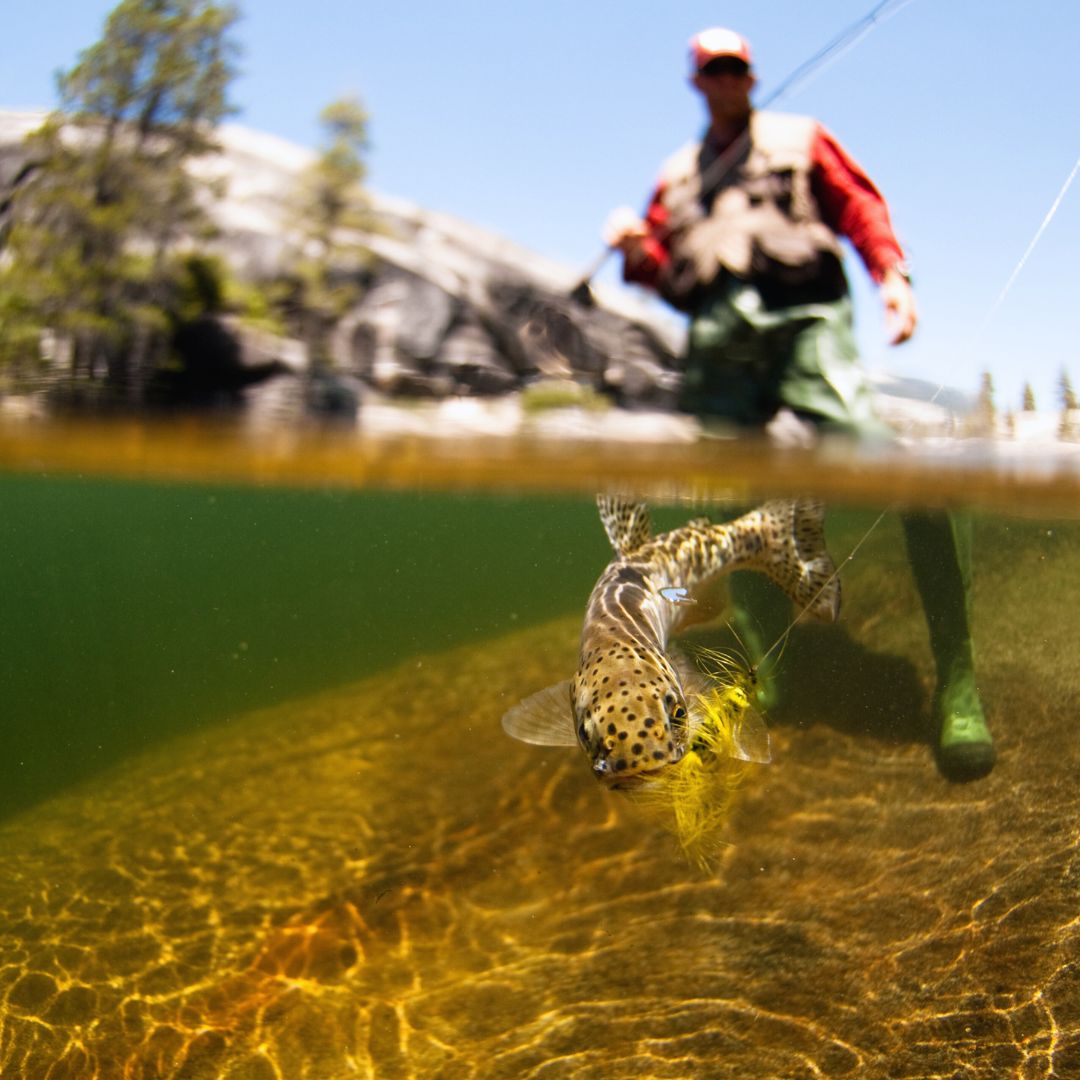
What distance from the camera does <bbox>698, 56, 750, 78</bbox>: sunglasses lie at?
3664 mm

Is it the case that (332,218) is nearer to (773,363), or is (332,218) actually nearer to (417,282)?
(417,282)

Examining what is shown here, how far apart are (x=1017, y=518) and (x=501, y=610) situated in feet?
38.5

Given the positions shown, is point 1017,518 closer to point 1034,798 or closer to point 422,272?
point 1034,798

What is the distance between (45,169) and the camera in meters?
3.71

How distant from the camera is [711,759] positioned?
474 centimetres

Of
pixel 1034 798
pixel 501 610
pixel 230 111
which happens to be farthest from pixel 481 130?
pixel 501 610

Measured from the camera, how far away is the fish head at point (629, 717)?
4.21 meters

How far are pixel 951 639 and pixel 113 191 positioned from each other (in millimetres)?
7382

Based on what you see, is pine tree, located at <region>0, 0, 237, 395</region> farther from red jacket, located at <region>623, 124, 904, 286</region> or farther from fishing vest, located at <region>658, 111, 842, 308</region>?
fishing vest, located at <region>658, 111, 842, 308</region>

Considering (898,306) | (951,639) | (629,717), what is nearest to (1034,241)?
(898,306)

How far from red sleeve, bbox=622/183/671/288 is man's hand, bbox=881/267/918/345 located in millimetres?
1047

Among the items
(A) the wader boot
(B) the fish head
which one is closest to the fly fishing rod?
(B) the fish head

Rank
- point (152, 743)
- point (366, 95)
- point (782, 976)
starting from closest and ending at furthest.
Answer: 1. point (366, 95)
2. point (782, 976)
3. point (152, 743)

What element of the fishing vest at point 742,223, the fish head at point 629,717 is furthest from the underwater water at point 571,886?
the fishing vest at point 742,223
